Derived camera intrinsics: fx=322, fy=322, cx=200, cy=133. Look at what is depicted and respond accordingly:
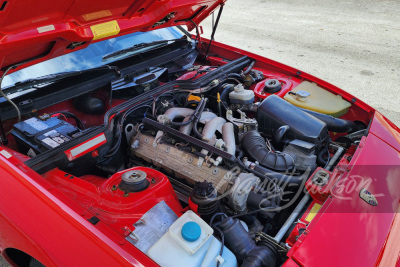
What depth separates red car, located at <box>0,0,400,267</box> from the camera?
1511 millimetres

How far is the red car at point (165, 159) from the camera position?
4.96 ft

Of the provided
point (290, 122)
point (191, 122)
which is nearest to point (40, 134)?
point (191, 122)

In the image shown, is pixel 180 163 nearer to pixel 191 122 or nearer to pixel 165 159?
pixel 165 159

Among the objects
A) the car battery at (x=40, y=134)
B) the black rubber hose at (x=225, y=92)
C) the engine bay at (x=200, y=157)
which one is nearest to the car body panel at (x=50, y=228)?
the engine bay at (x=200, y=157)

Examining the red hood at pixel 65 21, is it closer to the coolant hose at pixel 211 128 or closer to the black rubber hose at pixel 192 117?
the black rubber hose at pixel 192 117

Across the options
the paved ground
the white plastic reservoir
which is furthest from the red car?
the paved ground

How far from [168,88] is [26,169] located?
3.92ft

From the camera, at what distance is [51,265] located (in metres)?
1.53

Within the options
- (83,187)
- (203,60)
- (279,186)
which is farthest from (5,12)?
(203,60)

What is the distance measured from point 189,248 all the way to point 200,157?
65 centimetres

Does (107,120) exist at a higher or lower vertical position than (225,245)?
higher

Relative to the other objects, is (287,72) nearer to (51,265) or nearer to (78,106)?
(78,106)

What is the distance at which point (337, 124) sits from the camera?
96.3 inches

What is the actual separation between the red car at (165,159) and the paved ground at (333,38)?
2555 mm
